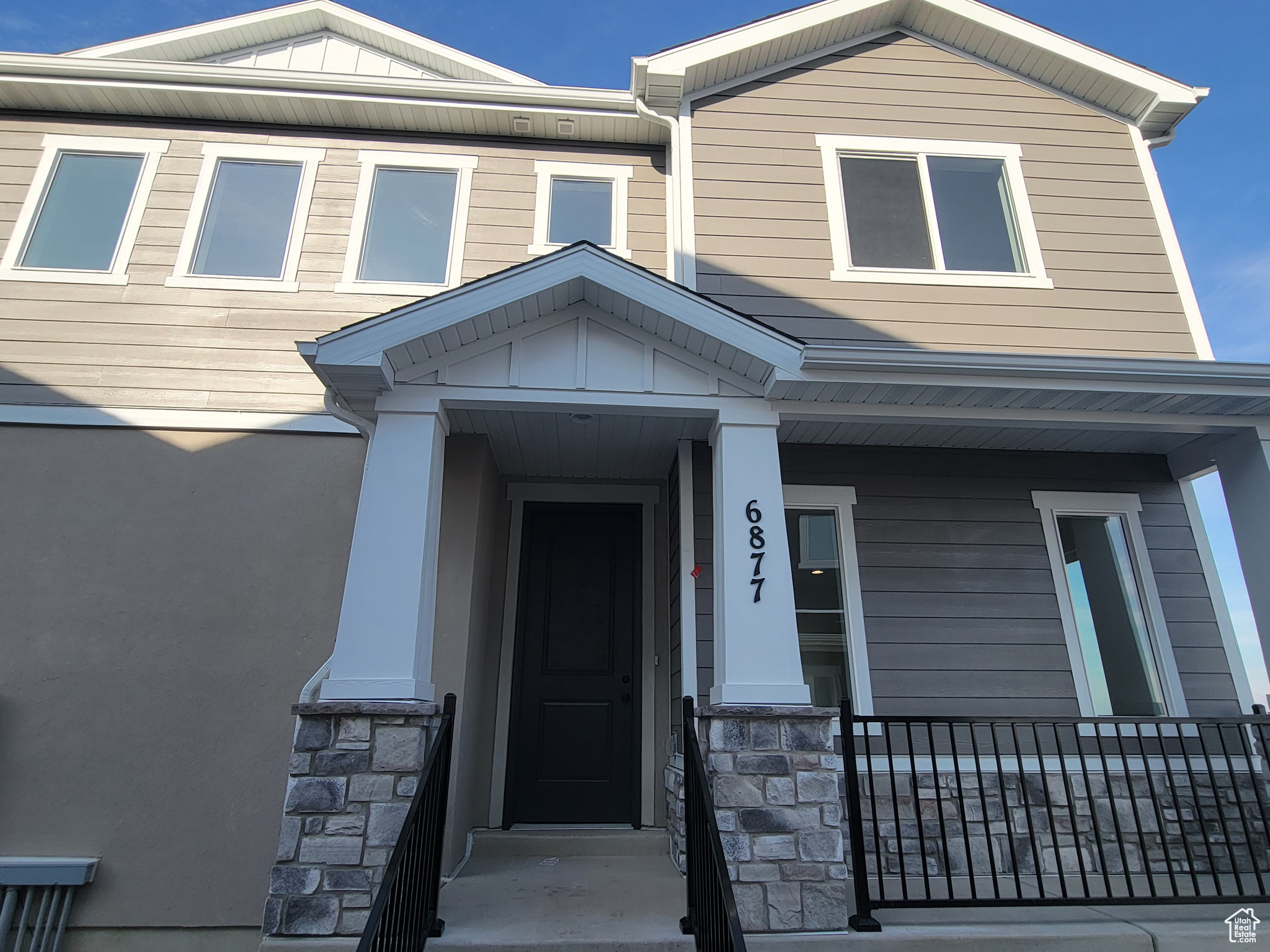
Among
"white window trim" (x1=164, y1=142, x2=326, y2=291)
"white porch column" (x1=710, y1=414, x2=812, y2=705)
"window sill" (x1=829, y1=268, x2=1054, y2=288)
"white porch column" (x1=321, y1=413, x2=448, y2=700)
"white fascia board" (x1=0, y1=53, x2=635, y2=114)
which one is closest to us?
"white porch column" (x1=321, y1=413, x2=448, y2=700)

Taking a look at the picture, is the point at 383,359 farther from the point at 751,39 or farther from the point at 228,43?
the point at 228,43

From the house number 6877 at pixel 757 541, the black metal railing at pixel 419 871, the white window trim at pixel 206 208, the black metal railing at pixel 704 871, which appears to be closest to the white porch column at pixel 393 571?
the black metal railing at pixel 419 871

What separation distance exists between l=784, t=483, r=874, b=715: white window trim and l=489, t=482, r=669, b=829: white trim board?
1230 millimetres

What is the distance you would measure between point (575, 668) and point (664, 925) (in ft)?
8.17

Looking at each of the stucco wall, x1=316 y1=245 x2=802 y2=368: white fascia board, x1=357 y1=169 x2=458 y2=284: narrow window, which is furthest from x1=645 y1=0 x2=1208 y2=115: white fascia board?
the stucco wall

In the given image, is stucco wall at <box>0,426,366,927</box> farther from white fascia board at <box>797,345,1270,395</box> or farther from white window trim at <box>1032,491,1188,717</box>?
white window trim at <box>1032,491,1188,717</box>

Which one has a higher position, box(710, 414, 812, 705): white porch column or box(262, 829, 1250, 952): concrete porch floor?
box(710, 414, 812, 705): white porch column

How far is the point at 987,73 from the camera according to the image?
21.2ft

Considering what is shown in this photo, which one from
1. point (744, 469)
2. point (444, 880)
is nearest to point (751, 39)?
point (744, 469)

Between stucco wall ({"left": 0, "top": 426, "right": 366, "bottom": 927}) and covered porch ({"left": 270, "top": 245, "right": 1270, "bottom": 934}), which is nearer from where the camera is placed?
covered porch ({"left": 270, "top": 245, "right": 1270, "bottom": 934})

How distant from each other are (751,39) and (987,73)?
2099 millimetres

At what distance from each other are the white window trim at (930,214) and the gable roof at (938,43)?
32.9 inches

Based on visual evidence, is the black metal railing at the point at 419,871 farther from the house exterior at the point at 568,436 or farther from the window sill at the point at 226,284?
the window sill at the point at 226,284

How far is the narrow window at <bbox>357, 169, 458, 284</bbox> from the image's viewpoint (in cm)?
606
